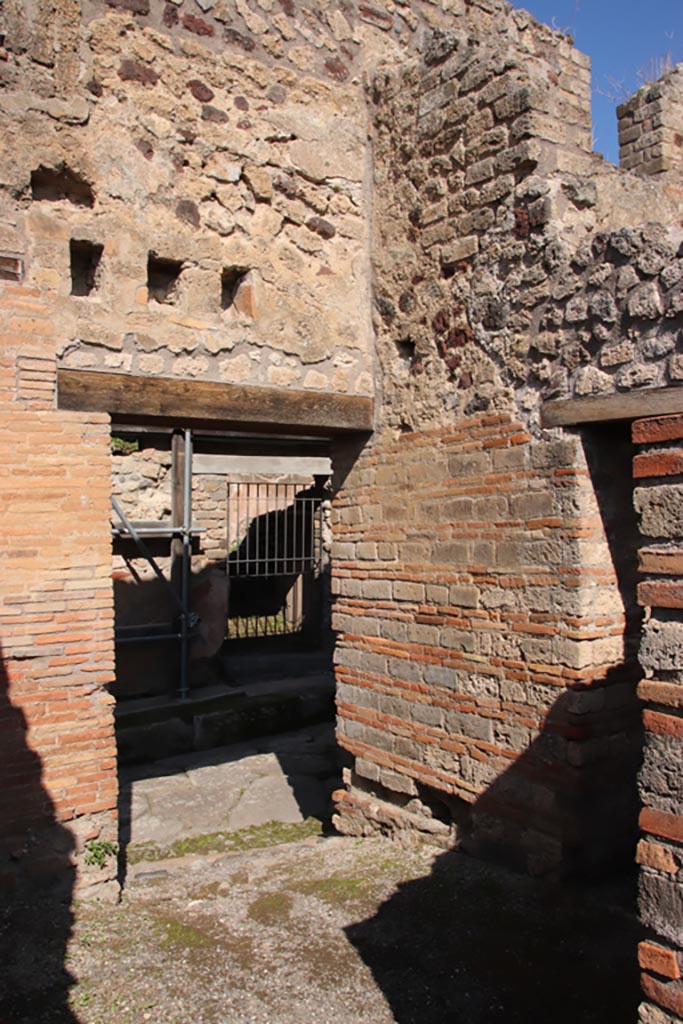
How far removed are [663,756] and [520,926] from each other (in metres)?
2.01

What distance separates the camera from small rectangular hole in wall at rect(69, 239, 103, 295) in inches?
195

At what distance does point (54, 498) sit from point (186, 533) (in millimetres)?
5426

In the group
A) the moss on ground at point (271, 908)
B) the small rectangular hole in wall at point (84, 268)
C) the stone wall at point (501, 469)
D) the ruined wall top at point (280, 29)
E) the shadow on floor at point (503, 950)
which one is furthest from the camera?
the small rectangular hole in wall at point (84, 268)

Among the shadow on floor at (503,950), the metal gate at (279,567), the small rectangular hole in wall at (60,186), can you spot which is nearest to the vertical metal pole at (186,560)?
the metal gate at (279,567)

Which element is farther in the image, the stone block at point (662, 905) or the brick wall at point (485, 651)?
the brick wall at point (485, 651)

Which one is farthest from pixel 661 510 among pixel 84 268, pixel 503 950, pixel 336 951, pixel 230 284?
pixel 84 268

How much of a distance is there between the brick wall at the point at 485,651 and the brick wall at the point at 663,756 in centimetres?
152

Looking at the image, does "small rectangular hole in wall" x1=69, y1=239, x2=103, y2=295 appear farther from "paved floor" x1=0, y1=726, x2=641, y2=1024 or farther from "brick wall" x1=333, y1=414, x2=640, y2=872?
"paved floor" x1=0, y1=726, x2=641, y2=1024

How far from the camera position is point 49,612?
15.4 feet

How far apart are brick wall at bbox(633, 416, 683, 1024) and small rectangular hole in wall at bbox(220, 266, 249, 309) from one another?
3.36 m

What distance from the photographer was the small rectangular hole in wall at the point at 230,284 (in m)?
5.37

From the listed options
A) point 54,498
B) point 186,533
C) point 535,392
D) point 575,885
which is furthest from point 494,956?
point 186,533

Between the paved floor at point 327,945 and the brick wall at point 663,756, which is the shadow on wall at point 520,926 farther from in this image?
the brick wall at point 663,756

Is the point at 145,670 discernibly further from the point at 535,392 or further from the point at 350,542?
the point at 535,392
